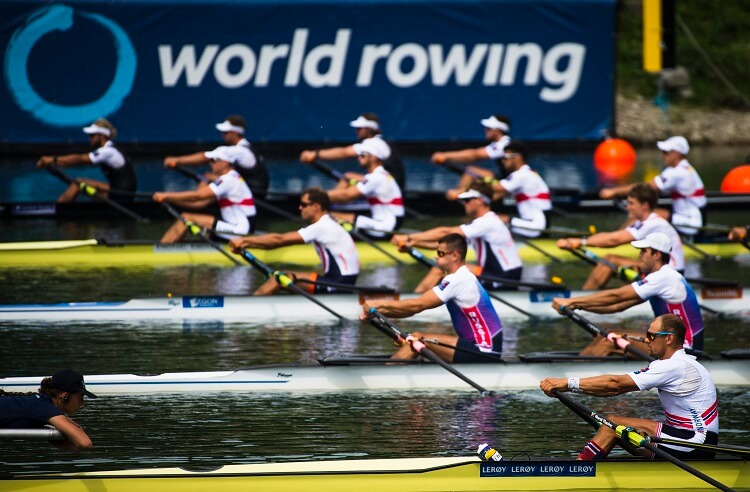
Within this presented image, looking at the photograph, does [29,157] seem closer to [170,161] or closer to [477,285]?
[170,161]

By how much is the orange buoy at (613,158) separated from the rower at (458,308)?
1338 centimetres

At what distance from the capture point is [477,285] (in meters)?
10.7

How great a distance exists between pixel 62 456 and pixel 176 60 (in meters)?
15.7

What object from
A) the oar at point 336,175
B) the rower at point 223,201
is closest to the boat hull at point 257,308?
the rower at point 223,201

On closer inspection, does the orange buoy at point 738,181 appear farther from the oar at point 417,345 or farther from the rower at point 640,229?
the oar at point 417,345

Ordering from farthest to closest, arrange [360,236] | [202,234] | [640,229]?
[360,236] → [202,234] → [640,229]

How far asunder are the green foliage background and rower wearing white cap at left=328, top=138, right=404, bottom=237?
44.1 feet

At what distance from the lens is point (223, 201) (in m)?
16.2

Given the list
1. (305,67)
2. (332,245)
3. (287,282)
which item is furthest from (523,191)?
(305,67)

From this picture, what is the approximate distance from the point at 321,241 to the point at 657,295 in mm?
3929

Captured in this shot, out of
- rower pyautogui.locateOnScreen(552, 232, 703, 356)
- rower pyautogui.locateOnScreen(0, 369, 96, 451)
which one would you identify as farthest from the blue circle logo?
rower pyautogui.locateOnScreen(0, 369, 96, 451)

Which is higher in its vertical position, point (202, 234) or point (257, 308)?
point (202, 234)

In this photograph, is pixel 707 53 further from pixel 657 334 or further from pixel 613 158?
pixel 657 334

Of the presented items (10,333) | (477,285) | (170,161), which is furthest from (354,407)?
(170,161)
